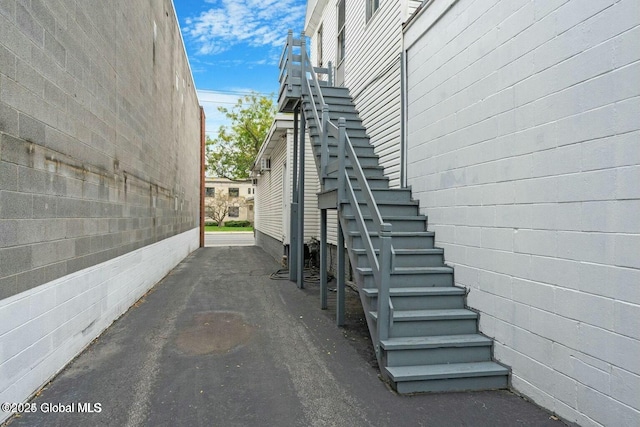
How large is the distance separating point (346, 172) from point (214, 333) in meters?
2.49

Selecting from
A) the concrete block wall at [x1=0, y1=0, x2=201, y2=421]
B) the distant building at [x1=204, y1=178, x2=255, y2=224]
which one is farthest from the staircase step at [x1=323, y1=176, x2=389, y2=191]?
the distant building at [x1=204, y1=178, x2=255, y2=224]

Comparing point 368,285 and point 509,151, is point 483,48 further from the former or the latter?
point 368,285

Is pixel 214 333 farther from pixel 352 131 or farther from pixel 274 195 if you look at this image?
pixel 274 195

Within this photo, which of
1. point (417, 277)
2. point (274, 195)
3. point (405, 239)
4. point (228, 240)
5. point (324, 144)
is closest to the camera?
point (417, 277)

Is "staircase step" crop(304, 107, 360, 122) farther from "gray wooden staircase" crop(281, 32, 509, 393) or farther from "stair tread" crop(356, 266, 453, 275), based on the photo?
"stair tread" crop(356, 266, 453, 275)

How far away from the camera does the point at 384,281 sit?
3.56 meters

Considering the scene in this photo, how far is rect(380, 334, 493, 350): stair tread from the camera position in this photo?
11.3 feet

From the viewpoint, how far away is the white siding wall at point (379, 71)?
5.82 m

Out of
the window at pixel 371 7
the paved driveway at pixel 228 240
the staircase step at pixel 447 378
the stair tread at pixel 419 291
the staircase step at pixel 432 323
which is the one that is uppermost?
the window at pixel 371 7

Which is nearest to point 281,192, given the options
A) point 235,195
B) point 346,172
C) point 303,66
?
point 303,66

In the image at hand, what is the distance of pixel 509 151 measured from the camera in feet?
11.1

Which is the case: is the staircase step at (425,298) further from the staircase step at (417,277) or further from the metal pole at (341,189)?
the metal pole at (341,189)

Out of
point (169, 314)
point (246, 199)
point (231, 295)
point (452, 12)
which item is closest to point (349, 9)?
point (452, 12)
